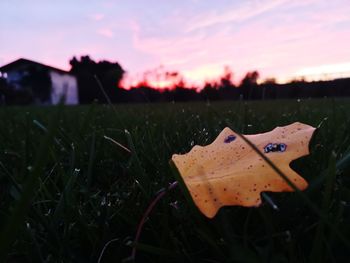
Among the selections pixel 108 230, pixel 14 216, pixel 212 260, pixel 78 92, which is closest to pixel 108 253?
pixel 108 230

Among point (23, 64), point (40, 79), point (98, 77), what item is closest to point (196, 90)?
point (98, 77)

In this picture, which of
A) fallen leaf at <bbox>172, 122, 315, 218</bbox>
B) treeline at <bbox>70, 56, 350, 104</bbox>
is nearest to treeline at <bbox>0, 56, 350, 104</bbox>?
treeline at <bbox>70, 56, 350, 104</bbox>

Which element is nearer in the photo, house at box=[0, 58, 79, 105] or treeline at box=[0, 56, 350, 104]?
treeline at box=[0, 56, 350, 104]

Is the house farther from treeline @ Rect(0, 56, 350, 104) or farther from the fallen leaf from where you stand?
the fallen leaf

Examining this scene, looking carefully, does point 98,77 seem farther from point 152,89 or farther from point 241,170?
point 241,170

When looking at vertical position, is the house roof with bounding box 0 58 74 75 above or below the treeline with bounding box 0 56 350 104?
above

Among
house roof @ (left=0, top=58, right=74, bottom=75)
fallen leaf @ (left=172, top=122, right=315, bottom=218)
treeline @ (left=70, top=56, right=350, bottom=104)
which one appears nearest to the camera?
fallen leaf @ (left=172, top=122, right=315, bottom=218)

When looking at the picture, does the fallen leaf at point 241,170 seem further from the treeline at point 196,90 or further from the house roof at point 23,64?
the house roof at point 23,64

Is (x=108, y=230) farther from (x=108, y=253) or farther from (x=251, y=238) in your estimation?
(x=251, y=238)
